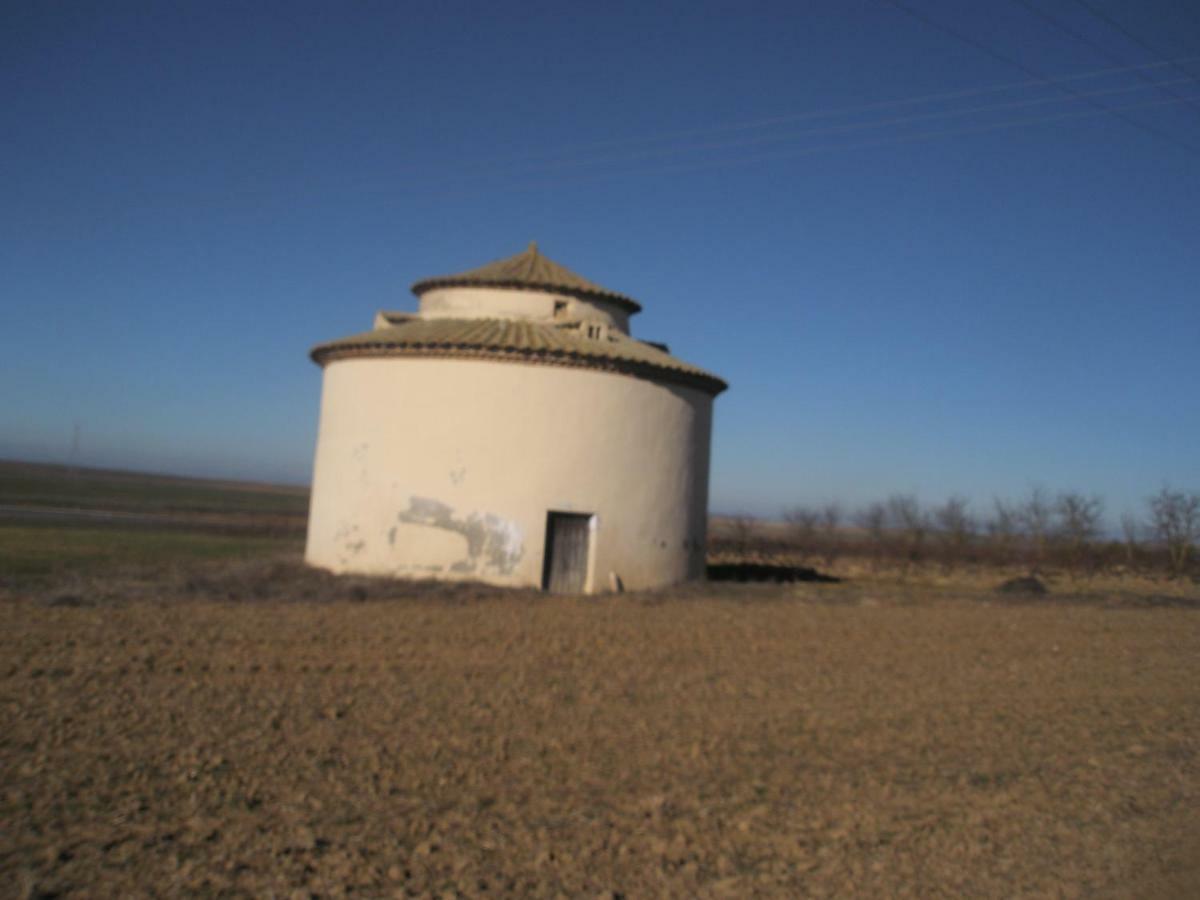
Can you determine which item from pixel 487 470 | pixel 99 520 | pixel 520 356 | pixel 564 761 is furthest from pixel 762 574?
pixel 99 520

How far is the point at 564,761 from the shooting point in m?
6.59

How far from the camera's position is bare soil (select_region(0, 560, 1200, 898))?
483 centimetres

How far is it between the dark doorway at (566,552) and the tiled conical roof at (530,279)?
214 inches

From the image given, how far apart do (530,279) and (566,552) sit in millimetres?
Result: 6317

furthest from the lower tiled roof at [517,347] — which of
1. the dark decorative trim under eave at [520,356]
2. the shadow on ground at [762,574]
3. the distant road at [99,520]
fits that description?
the distant road at [99,520]

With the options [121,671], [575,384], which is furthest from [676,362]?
[121,671]

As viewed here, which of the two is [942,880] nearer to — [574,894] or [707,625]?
[574,894]

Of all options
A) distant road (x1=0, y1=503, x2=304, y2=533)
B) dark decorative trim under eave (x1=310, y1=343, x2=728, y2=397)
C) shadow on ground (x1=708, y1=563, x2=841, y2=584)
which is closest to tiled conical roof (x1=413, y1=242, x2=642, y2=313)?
dark decorative trim under eave (x1=310, y1=343, x2=728, y2=397)

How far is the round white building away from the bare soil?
388 cm

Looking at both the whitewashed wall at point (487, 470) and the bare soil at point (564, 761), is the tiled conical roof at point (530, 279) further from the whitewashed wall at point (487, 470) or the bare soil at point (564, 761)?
the bare soil at point (564, 761)

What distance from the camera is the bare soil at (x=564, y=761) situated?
483 centimetres

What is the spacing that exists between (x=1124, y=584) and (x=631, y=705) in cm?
2704

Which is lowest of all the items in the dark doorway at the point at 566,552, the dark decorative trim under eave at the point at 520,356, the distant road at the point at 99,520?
the distant road at the point at 99,520

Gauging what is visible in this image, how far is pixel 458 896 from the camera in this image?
14.6 ft
